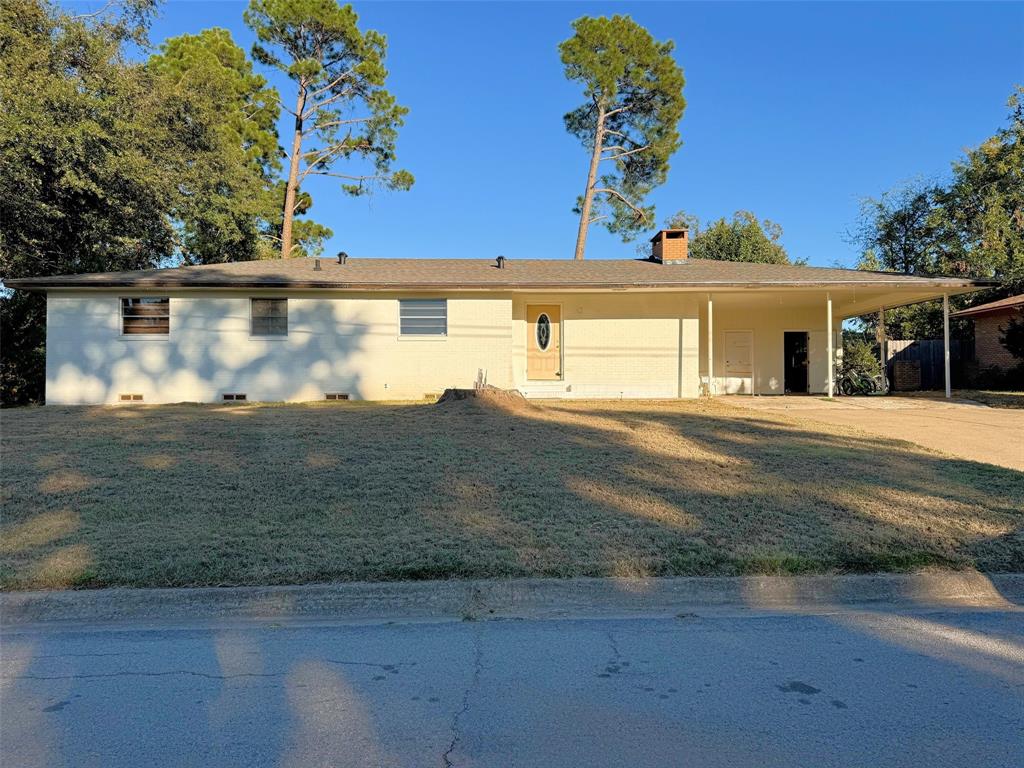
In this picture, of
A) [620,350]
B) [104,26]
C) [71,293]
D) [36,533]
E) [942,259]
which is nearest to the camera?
[36,533]

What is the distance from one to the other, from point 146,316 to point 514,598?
14.7 m

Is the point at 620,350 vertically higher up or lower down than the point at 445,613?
higher up

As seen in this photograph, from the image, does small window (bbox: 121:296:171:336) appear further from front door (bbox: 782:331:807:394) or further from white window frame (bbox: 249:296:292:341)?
front door (bbox: 782:331:807:394)

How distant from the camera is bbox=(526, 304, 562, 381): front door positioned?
18125mm

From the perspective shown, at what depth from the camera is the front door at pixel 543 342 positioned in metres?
18.1

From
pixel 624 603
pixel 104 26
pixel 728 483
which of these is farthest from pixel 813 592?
pixel 104 26

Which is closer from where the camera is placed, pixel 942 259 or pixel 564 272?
pixel 564 272

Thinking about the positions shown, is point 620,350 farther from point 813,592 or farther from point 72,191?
point 72,191

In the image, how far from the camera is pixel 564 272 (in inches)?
723

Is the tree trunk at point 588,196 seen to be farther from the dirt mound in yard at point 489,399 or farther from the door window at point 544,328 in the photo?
the dirt mound in yard at point 489,399

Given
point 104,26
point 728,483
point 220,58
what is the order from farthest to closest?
point 220,58 → point 104,26 → point 728,483

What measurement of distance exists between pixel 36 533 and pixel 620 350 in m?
14.2

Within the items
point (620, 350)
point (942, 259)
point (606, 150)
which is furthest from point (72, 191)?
point (942, 259)

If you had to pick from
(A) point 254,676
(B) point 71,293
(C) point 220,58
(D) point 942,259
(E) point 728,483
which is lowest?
(A) point 254,676
